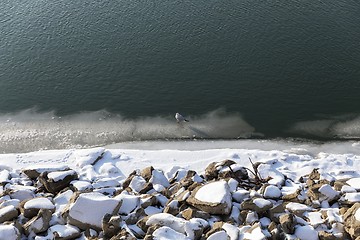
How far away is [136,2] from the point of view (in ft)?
125

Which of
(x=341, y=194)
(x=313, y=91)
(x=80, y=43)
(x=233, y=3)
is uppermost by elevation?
(x=233, y=3)

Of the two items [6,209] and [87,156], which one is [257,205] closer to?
[87,156]

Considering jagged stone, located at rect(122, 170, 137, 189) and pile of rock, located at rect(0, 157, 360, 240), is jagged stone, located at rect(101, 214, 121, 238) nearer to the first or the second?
pile of rock, located at rect(0, 157, 360, 240)

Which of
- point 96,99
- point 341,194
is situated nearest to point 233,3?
point 96,99

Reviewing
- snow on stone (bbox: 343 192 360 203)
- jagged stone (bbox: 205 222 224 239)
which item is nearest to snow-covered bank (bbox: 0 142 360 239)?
snow on stone (bbox: 343 192 360 203)

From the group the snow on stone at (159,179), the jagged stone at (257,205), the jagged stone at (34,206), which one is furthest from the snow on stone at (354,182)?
the jagged stone at (34,206)

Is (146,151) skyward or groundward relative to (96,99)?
groundward

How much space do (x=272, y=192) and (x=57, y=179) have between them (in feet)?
30.4

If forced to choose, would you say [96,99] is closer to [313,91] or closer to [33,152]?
[33,152]

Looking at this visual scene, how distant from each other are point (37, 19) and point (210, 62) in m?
15.7

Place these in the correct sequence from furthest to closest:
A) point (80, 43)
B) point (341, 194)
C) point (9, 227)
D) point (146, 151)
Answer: point (80, 43) → point (146, 151) → point (341, 194) → point (9, 227)

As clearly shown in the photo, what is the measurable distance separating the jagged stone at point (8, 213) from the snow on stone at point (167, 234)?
5896 millimetres

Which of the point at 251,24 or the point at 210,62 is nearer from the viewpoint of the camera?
the point at 210,62

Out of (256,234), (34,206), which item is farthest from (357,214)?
(34,206)
